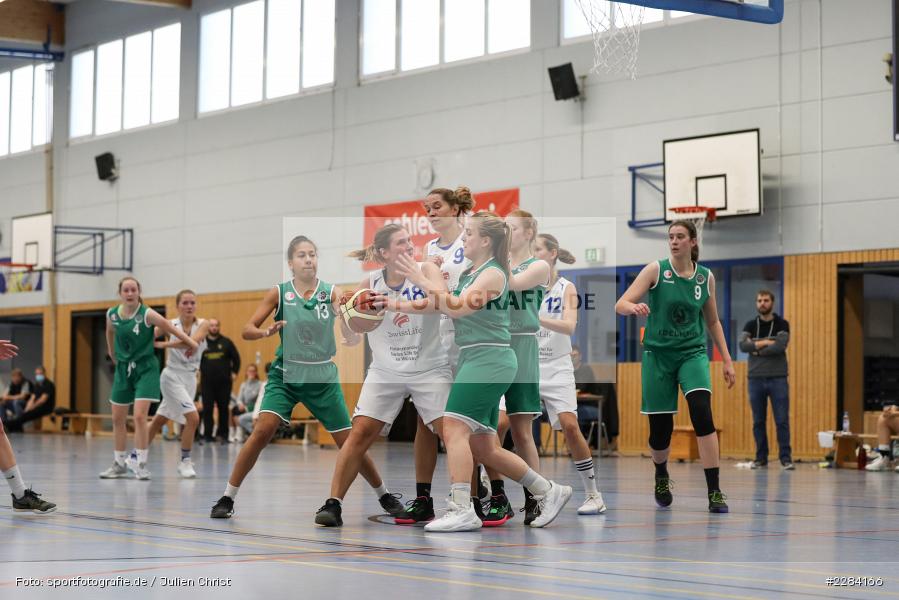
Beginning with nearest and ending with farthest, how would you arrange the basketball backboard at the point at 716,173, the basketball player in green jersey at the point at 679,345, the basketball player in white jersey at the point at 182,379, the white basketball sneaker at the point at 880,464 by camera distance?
the basketball player in green jersey at the point at 679,345, the basketball player in white jersey at the point at 182,379, the white basketball sneaker at the point at 880,464, the basketball backboard at the point at 716,173

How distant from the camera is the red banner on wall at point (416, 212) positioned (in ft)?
70.7

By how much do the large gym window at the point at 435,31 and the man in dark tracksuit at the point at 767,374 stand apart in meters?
7.81

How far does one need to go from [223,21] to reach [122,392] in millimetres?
16102

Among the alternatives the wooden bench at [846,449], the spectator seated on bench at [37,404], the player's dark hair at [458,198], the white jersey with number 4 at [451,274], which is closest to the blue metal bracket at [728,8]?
the player's dark hair at [458,198]

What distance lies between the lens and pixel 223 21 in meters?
26.4

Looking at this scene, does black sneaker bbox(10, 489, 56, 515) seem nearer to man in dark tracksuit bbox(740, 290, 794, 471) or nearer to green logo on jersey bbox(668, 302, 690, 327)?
green logo on jersey bbox(668, 302, 690, 327)

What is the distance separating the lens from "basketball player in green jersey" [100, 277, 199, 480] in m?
11.8

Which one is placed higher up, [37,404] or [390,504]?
[390,504]

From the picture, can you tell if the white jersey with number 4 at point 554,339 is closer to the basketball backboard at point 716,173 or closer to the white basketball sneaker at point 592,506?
the white basketball sneaker at point 592,506

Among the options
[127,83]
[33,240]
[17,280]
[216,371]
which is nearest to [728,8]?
[216,371]

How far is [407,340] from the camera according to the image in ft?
23.5

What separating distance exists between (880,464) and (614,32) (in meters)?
6.78

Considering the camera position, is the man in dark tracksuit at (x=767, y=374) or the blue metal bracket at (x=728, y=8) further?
the man in dark tracksuit at (x=767, y=374)

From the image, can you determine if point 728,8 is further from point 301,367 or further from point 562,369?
point 301,367
